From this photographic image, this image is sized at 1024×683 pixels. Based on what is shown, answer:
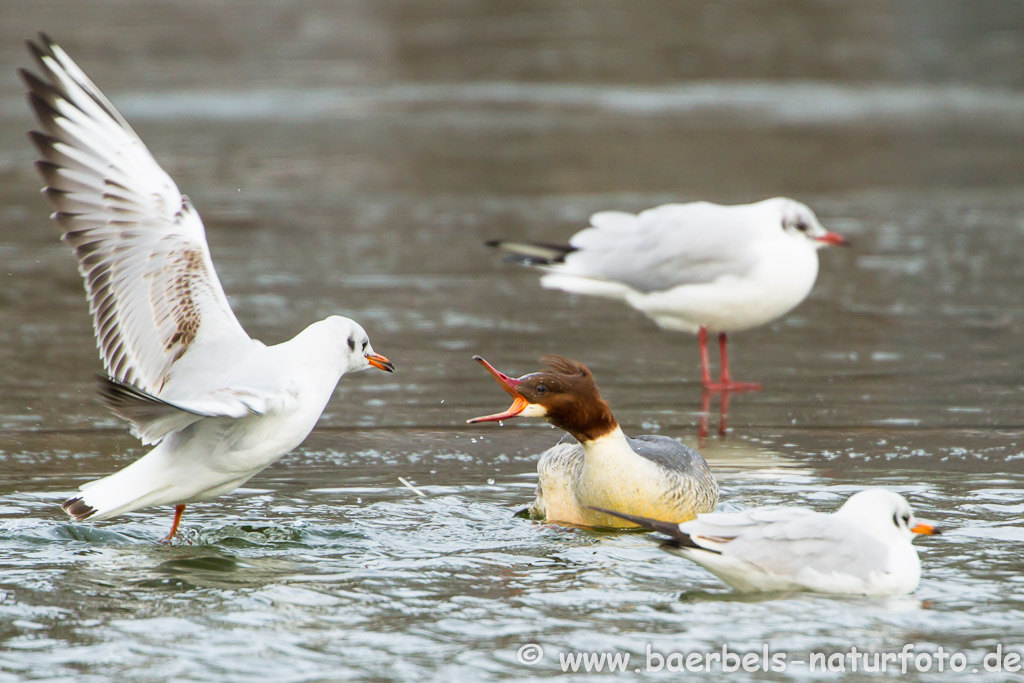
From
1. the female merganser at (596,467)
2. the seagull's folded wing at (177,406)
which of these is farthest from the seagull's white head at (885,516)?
the seagull's folded wing at (177,406)

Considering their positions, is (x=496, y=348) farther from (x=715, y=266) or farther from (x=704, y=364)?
(x=715, y=266)

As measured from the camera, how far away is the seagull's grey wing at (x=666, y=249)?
33.0 ft

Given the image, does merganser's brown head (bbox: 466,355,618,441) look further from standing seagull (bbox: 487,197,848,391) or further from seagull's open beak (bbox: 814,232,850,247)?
seagull's open beak (bbox: 814,232,850,247)

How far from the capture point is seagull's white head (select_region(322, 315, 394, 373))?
6523 millimetres

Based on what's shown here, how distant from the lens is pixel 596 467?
673 centimetres

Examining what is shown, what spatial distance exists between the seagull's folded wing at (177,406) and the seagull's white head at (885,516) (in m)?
2.36

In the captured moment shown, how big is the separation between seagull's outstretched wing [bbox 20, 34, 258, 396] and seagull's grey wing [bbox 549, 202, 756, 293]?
4016mm

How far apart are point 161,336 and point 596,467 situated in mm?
2076

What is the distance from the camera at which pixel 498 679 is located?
4.97 meters

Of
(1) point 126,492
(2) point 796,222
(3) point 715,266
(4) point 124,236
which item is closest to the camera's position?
(1) point 126,492

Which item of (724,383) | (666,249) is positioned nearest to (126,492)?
(724,383)

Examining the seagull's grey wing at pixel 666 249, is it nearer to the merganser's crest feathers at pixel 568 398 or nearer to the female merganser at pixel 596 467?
the female merganser at pixel 596 467

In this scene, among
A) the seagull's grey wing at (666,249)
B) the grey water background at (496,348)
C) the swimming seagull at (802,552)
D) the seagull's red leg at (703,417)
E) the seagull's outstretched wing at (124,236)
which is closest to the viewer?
the grey water background at (496,348)

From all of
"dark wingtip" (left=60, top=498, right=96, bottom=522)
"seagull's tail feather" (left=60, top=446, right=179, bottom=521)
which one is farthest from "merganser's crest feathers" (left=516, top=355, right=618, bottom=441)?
"dark wingtip" (left=60, top=498, right=96, bottom=522)
